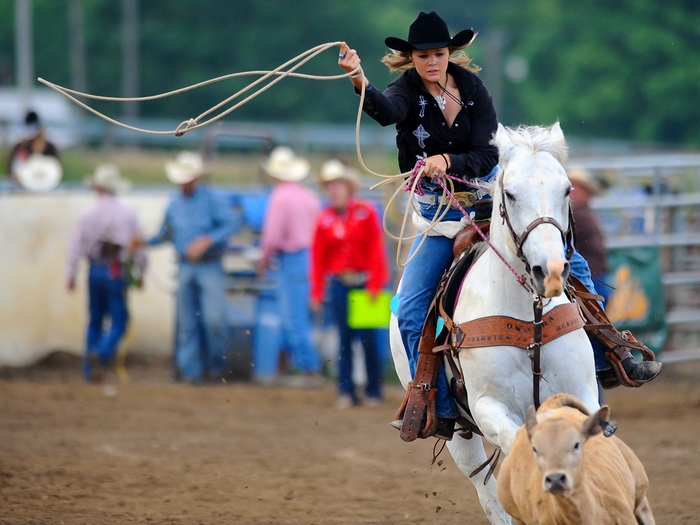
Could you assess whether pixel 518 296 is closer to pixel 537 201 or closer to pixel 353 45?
pixel 537 201

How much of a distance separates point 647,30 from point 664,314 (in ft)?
90.2

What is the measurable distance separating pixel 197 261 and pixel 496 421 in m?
7.39

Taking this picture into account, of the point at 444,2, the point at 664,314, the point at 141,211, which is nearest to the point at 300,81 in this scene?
the point at 444,2

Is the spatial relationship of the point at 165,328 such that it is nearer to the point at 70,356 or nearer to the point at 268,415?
the point at 70,356

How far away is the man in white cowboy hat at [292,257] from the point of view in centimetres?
1148

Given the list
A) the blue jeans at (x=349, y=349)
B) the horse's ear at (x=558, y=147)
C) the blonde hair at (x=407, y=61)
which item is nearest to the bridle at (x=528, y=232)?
the horse's ear at (x=558, y=147)

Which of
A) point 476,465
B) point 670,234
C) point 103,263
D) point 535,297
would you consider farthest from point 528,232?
point 103,263

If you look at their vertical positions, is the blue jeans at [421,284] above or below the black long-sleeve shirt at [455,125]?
below

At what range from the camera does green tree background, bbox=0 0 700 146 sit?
120ft

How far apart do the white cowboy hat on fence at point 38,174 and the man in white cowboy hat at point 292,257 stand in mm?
3131

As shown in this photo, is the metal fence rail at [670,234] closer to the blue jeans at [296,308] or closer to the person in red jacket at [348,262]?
the person in red jacket at [348,262]

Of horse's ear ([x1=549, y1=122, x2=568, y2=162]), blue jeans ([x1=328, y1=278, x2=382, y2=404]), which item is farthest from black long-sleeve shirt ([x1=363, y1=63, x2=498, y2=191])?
blue jeans ([x1=328, y1=278, x2=382, y2=404])

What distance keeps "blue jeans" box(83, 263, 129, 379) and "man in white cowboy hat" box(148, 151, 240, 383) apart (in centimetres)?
61

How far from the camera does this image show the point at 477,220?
17.2 ft
